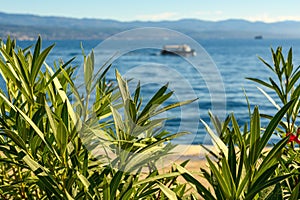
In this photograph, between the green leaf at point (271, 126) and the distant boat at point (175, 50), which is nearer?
the green leaf at point (271, 126)

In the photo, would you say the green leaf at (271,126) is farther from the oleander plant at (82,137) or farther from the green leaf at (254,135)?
the oleander plant at (82,137)

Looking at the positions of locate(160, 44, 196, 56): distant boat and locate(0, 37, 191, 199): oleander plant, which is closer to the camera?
locate(0, 37, 191, 199): oleander plant

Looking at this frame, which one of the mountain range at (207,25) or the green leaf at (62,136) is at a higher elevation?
the green leaf at (62,136)

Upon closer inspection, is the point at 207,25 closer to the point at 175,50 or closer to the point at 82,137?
the point at 175,50

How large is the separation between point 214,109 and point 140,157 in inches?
12.3

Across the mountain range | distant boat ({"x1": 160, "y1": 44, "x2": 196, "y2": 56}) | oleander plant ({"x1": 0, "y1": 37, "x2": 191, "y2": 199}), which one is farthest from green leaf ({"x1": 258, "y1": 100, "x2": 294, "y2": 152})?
the mountain range

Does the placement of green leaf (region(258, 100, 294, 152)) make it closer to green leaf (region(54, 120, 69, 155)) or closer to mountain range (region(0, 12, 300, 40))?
green leaf (region(54, 120, 69, 155))

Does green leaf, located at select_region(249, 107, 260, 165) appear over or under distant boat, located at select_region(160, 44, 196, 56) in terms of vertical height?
under

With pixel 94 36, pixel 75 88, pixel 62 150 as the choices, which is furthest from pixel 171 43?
pixel 94 36

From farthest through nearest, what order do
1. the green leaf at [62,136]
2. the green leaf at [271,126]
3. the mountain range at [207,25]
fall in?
the mountain range at [207,25]
the green leaf at [62,136]
the green leaf at [271,126]

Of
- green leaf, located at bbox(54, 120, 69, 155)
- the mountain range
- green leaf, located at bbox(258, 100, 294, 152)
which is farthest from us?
the mountain range

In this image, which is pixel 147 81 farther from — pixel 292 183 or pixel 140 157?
pixel 292 183

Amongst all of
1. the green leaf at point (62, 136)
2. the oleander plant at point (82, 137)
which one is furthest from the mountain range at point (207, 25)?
the green leaf at point (62, 136)

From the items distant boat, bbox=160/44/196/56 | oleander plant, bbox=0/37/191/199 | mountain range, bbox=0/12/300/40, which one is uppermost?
distant boat, bbox=160/44/196/56
